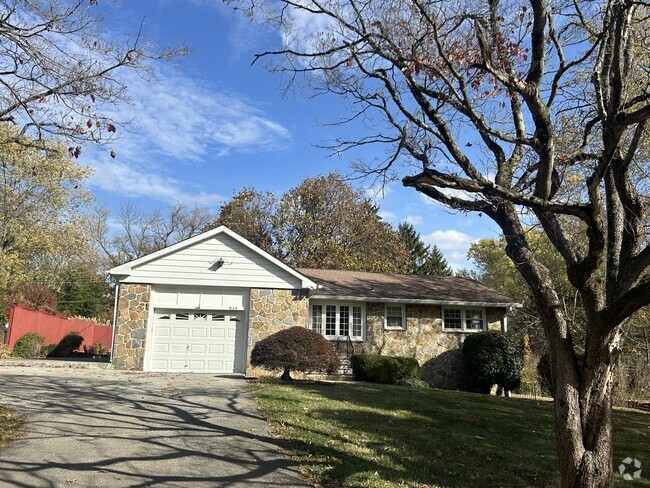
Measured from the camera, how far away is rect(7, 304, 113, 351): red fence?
23.4 metres

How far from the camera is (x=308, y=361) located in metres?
14.2

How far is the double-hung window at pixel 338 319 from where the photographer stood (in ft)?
65.6

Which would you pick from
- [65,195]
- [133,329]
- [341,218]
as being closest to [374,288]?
[133,329]

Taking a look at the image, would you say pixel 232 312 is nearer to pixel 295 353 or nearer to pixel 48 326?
pixel 295 353

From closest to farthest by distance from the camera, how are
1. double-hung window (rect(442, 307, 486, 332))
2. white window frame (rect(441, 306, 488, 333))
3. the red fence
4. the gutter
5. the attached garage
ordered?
the attached garage
the gutter
white window frame (rect(441, 306, 488, 333))
double-hung window (rect(442, 307, 486, 332))
the red fence

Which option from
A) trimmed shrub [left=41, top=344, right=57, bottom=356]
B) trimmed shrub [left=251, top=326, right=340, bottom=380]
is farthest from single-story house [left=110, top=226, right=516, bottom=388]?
trimmed shrub [left=41, top=344, right=57, bottom=356]

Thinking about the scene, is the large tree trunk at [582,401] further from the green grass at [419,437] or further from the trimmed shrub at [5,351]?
the trimmed shrub at [5,351]

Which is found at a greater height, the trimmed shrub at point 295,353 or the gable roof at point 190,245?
the gable roof at point 190,245

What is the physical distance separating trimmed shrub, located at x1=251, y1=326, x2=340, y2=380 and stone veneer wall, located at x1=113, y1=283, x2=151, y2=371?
5.13 metres

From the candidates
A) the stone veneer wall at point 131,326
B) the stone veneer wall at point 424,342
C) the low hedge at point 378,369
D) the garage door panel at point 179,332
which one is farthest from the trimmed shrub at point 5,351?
the low hedge at point 378,369

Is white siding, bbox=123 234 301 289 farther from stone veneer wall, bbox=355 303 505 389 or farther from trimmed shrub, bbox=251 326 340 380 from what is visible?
trimmed shrub, bbox=251 326 340 380

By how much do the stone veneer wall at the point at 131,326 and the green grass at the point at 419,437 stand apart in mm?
6254

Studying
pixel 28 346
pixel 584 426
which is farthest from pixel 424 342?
pixel 28 346

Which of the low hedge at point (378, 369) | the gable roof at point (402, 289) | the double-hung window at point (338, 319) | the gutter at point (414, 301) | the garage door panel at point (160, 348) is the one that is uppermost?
the gable roof at point (402, 289)
